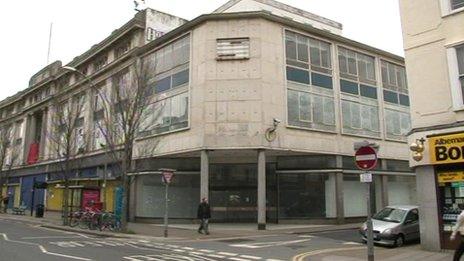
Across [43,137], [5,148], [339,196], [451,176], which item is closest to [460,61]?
[451,176]

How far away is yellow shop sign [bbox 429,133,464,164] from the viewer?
1456 cm

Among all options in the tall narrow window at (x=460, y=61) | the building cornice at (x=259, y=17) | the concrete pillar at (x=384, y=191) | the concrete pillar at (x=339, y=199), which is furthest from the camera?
the concrete pillar at (x=384, y=191)

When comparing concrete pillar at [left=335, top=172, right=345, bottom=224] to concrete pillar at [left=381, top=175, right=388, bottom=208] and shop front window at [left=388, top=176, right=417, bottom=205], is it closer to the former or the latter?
concrete pillar at [left=381, top=175, right=388, bottom=208]

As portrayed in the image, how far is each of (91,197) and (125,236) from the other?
380 inches

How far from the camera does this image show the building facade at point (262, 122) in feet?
90.8

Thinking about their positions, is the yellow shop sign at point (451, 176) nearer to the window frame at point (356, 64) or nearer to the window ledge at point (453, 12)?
the window ledge at point (453, 12)

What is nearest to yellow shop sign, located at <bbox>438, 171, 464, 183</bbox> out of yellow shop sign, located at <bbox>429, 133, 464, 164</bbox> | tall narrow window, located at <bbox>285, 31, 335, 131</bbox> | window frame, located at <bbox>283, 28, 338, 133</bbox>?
yellow shop sign, located at <bbox>429, 133, 464, 164</bbox>

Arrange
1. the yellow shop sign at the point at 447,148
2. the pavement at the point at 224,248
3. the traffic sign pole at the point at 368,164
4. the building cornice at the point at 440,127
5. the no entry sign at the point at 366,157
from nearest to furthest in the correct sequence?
the traffic sign pole at the point at 368,164, the no entry sign at the point at 366,157, the pavement at the point at 224,248, the yellow shop sign at the point at 447,148, the building cornice at the point at 440,127

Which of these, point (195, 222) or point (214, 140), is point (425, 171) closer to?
point (214, 140)

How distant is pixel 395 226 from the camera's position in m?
17.7

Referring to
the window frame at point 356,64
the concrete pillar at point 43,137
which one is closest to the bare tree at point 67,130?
the concrete pillar at point 43,137

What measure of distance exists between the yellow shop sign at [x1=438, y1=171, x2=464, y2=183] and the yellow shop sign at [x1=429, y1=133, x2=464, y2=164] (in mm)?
478

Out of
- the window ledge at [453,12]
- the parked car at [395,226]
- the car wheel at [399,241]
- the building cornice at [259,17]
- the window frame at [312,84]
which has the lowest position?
the car wheel at [399,241]

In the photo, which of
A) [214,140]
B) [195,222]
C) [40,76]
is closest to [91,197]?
[195,222]
